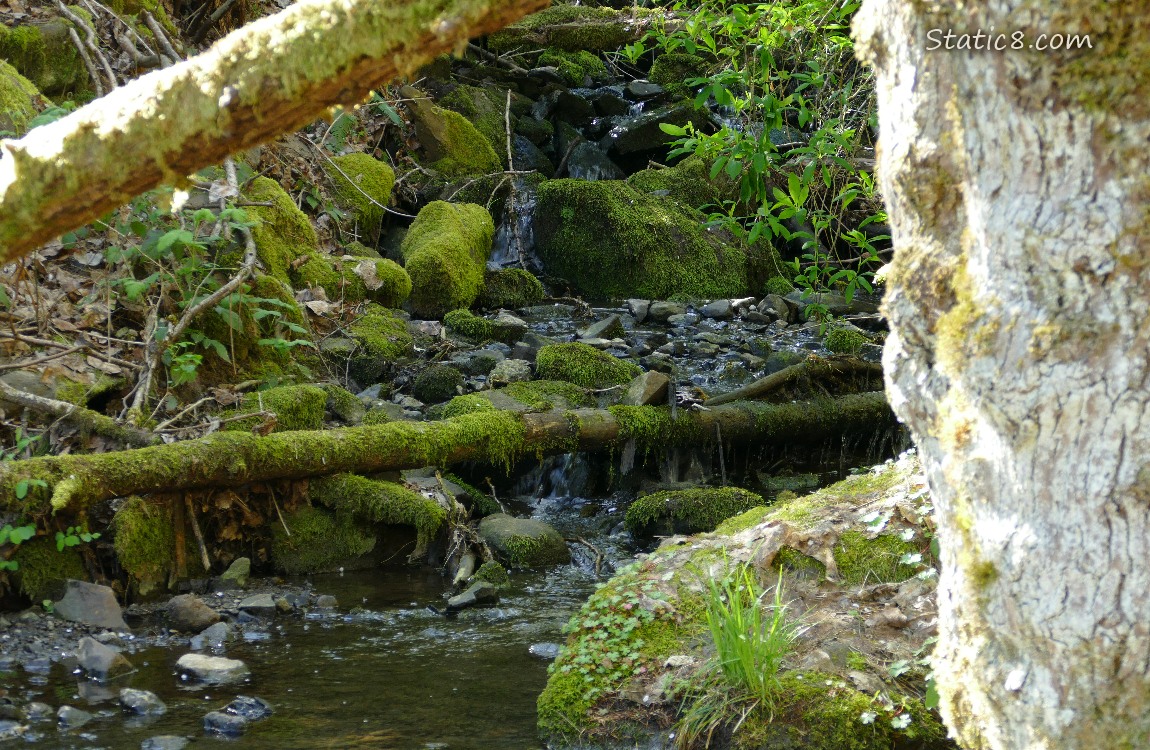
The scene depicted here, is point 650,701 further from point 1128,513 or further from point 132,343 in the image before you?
point 132,343

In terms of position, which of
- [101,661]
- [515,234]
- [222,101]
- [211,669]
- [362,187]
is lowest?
[211,669]

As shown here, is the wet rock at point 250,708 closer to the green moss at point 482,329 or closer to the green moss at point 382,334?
the green moss at point 382,334

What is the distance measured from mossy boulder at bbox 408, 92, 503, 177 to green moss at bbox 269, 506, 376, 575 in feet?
24.0

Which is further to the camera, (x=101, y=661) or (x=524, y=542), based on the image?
(x=524, y=542)

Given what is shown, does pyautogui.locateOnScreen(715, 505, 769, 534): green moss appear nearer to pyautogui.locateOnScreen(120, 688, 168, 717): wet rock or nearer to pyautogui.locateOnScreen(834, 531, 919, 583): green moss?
pyautogui.locateOnScreen(834, 531, 919, 583): green moss

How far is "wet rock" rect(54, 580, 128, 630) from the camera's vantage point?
4.52 metres

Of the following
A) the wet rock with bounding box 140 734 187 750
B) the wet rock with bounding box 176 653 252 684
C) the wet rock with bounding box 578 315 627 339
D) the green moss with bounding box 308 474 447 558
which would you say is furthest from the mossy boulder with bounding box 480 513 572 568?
the wet rock with bounding box 578 315 627 339

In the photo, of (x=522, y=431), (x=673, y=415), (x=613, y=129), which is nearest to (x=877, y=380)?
(x=673, y=415)

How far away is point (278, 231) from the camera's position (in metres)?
7.92

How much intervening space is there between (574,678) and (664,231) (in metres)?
8.93

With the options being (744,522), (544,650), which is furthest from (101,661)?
(744,522)

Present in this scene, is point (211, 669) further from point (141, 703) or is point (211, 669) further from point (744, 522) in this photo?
point (744, 522)

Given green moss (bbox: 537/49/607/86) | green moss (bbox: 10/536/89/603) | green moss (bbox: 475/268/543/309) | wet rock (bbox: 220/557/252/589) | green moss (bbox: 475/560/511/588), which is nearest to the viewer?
green moss (bbox: 10/536/89/603)

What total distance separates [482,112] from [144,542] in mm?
9822
